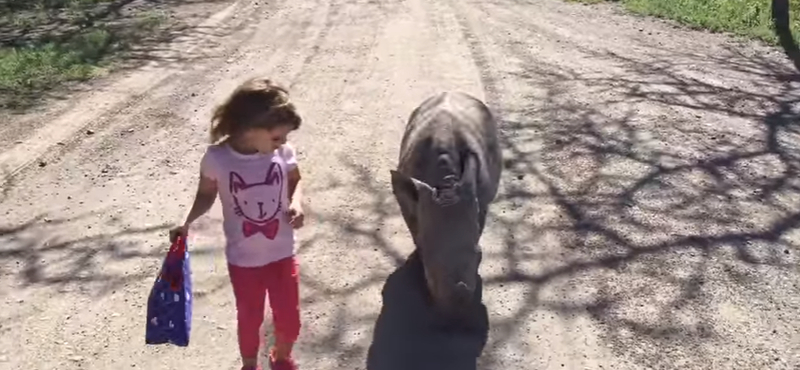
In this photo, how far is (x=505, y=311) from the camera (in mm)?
5379

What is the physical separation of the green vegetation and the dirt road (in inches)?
25.7

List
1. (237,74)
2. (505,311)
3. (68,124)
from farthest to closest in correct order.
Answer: (237,74) → (68,124) → (505,311)

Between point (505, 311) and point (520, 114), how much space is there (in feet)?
12.9

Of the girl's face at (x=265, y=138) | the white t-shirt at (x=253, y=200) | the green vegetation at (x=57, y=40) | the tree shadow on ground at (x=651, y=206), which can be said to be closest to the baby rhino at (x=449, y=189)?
the tree shadow on ground at (x=651, y=206)

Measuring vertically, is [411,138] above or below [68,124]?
above

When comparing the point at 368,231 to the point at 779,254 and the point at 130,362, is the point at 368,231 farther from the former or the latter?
the point at 779,254

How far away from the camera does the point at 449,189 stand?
4746 mm

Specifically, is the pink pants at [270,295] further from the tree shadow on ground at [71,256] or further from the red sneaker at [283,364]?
the tree shadow on ground at [71,256]

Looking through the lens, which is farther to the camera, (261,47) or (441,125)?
(261,47)

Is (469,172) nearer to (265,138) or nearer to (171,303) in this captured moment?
(265,138)

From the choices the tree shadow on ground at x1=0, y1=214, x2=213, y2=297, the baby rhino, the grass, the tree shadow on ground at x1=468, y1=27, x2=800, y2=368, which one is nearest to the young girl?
the baby rhino

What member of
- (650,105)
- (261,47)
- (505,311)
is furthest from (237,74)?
(505,311)

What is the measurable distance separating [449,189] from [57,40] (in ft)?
28.0

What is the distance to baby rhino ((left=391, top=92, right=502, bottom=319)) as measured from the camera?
182 inches
